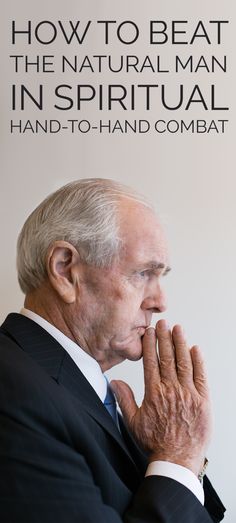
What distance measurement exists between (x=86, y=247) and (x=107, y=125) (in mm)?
685

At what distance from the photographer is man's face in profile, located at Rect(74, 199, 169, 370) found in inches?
45.1

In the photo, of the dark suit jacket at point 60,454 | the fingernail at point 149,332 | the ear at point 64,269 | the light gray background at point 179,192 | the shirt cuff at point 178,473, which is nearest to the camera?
the dark suit jacket at point 60,454

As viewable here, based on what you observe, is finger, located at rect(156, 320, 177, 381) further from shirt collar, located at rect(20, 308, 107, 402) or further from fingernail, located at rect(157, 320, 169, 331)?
shirt collar, located at rect(20, 308, 107, 402)

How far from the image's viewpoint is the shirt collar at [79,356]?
3.73 ft

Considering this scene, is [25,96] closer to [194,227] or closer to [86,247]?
[194,227]

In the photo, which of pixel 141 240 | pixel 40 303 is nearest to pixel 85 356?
pixel 40 303

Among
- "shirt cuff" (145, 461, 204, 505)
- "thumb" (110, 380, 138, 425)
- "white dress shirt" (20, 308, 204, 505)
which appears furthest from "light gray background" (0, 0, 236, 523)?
"shirt cuff" (145, 461, 204, 505)

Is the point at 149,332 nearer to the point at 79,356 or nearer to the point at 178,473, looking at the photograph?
the point at 79,356

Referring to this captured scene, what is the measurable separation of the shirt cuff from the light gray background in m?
0.67

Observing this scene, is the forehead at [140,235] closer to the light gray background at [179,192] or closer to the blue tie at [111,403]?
the blue tie at [111,403]

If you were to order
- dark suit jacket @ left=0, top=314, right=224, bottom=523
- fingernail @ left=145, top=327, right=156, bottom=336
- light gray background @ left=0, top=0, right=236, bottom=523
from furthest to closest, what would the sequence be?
light gray background @ left=0, top=0, right=236, bottom=523 → fingernail @ left=145, top=327, right=156, bottom=336 → dark suit jacket @ left=0, top=314, right=224, bottom=523

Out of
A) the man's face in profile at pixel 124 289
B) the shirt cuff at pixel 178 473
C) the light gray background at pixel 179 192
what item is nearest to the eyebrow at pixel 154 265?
the man's face in profile at pixel 124 289

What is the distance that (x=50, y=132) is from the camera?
5.68 feet

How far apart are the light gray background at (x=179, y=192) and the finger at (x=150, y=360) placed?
1.56 ft
